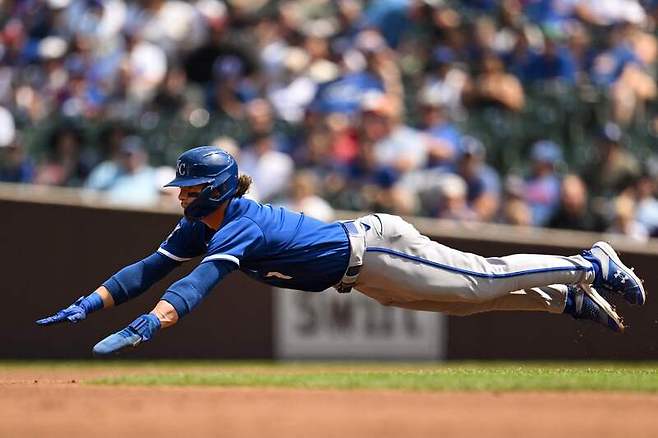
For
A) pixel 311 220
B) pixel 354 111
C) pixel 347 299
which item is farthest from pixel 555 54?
pixel 311 220

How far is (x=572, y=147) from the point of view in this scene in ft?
49.2

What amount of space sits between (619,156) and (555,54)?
1603mm

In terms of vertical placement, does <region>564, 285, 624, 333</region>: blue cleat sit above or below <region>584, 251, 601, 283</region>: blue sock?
below

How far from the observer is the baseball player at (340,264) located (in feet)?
27.2

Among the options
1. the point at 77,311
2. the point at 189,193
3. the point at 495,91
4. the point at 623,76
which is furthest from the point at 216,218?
the point at 623,76

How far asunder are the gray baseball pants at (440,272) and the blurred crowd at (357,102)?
4511mm

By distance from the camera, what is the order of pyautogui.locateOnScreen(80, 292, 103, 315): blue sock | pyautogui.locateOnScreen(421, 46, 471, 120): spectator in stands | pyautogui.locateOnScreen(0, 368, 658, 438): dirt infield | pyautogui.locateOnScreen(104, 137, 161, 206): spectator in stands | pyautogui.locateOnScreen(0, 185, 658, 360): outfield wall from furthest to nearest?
pyautogui.locateOnScreen(421, 46, 471, 120): spectator in stands
pyautogui.locateOnScreen(104, 137, 161, 206): spectator in stands
pyautogui.locateOnScreen(0, 185, 658, 360): outfield wall
pyautogui.locateOnScreen(80, 292, 103, 315): blue sock
pyautogui.locateOnScreen(0, 368, 658, 438): dirt infield

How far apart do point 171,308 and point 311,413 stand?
138 cm

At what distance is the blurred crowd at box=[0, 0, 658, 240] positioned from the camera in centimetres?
1398

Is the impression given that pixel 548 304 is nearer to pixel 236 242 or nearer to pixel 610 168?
pixel 236 242

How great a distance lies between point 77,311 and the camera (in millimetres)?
8289

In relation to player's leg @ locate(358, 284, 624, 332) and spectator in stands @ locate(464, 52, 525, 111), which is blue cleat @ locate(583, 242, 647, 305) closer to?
player's leg @ locate(358, 284, 624, 332)

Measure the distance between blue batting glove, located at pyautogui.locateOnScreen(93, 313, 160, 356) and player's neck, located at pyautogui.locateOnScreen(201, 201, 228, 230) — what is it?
100 centimetres

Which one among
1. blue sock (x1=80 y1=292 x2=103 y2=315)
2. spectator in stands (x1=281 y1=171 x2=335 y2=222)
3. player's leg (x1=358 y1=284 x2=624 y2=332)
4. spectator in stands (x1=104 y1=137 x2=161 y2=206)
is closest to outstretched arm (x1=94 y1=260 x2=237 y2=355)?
blue sock (x1=80 y1=292 x2=103 y2=315)
